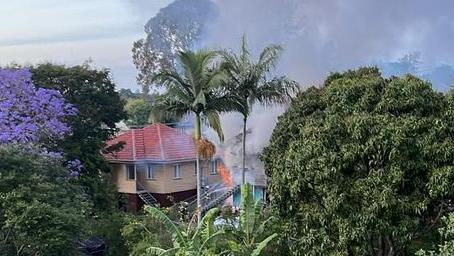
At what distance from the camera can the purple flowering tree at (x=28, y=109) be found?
61.7ft

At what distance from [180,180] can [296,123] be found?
15735mm

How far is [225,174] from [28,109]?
11.6 meters

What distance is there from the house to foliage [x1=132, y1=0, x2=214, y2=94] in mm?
8992

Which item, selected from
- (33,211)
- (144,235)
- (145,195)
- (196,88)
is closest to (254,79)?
(196,88)

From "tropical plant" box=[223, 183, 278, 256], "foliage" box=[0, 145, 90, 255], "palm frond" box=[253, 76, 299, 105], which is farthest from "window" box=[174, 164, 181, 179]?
"tropical plant" box=[223, 183, 278, 256]

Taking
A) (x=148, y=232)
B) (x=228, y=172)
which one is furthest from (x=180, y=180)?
(x=148, y=232)

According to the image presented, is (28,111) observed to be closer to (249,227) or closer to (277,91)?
(277,91)

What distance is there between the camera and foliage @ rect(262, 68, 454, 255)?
468 inches

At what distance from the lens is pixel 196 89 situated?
17.3 metres

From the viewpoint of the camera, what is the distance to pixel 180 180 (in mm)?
29297

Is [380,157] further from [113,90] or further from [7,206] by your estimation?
[113,90]

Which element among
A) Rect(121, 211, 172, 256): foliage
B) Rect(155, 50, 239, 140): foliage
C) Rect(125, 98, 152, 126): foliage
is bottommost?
Rect(121, 211, 172, 256): foliage

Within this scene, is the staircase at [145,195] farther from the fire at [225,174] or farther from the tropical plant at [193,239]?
the tropical plant at [193,239]

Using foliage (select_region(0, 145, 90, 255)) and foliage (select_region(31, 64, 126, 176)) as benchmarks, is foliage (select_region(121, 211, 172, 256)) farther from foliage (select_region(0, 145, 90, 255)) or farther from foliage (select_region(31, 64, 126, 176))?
foliage (select_region(31, 64, 126, 176))
